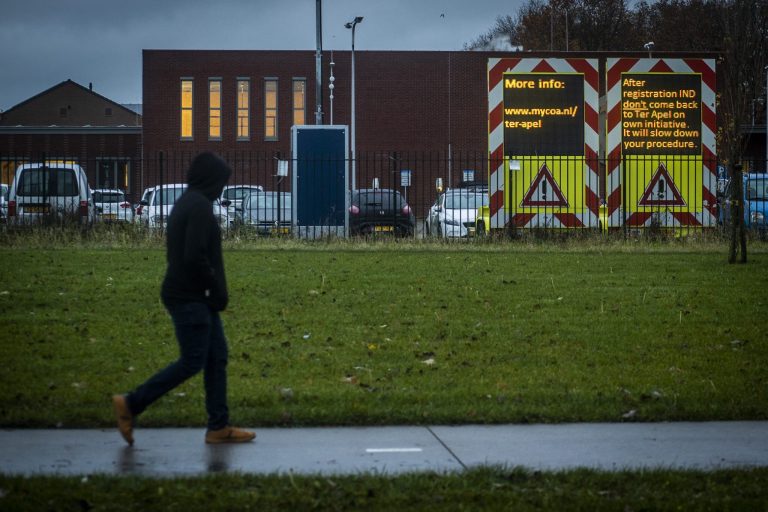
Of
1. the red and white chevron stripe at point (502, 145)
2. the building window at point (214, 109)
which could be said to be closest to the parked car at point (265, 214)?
the red and white chevron stripe at point (502, 145)

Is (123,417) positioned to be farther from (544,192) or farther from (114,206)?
(114,206)

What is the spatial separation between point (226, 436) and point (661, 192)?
17.4 metres

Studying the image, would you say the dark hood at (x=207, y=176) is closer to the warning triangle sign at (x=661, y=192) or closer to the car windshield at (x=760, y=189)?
the warning triangle sign at (x=661, y=192)

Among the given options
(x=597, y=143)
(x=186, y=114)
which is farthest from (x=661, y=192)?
(x=186, y=114)

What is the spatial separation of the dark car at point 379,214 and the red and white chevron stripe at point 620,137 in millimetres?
4336

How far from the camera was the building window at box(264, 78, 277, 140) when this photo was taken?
172ft

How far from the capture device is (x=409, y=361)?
9.68 metres

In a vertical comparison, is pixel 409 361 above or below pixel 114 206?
below

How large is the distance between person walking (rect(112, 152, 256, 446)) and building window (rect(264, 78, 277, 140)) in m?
45.8

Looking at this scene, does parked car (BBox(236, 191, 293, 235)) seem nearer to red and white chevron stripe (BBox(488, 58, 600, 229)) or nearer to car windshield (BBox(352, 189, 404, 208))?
car windshield (BBox(352, 189, 404, 208))

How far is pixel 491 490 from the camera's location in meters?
5.87

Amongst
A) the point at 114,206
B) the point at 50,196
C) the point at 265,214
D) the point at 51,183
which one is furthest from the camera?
the point at 114,206

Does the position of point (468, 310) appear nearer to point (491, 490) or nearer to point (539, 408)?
point (539, 408)

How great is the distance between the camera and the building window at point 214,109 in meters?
52.3
